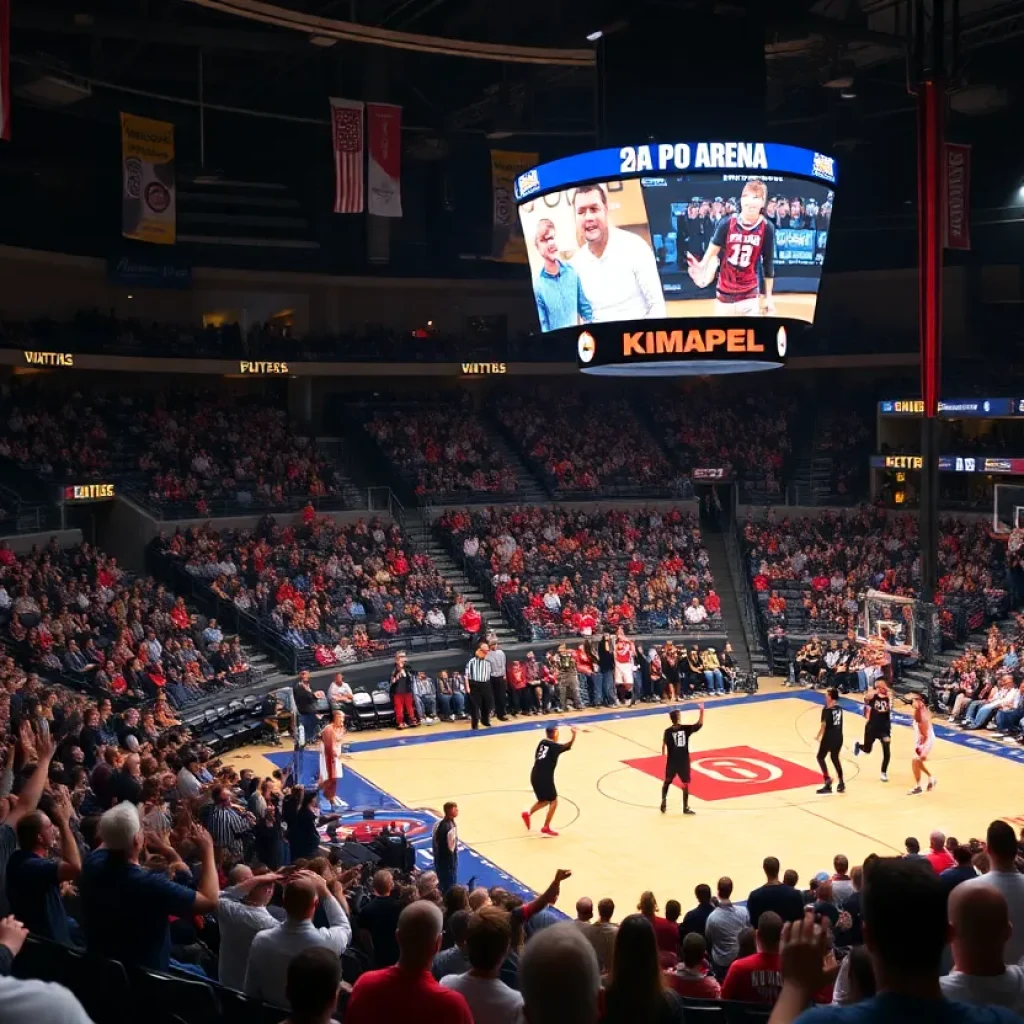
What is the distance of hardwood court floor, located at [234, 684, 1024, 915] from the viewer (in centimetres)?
1612

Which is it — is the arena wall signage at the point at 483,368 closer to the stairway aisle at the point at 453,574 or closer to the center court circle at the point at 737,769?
the stairway aisle at the point at 453,574

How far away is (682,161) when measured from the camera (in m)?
15.3

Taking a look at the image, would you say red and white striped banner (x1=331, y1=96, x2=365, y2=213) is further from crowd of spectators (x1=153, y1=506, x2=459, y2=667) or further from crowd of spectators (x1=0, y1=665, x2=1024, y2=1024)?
crowd of spectators (x1=0, y1=665, x2=1024, y2=1024)

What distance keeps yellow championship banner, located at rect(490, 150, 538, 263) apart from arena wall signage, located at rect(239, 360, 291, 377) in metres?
6.01

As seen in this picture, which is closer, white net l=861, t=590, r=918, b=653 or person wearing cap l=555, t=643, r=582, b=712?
white net l=861, t=590, r=918, b=653

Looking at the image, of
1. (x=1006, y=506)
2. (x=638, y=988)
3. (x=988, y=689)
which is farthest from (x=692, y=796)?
(x=638, y=988)

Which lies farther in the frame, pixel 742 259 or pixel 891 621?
pixel 891 621

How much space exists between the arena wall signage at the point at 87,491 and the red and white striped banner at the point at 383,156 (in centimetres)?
782

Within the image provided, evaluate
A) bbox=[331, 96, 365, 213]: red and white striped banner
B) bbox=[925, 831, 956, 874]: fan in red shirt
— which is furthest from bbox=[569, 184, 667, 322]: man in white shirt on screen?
bbox=[331, 96, 365, 213]: red and white striped banner

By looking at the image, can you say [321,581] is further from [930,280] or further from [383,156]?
[930,280]

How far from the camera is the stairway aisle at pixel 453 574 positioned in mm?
28312

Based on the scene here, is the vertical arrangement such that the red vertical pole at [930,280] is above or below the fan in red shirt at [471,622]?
above

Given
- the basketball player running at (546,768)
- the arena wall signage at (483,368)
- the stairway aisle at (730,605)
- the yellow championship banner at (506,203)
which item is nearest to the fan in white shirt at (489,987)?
the basketball player running at (546,768)

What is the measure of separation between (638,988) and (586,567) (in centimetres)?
2642
